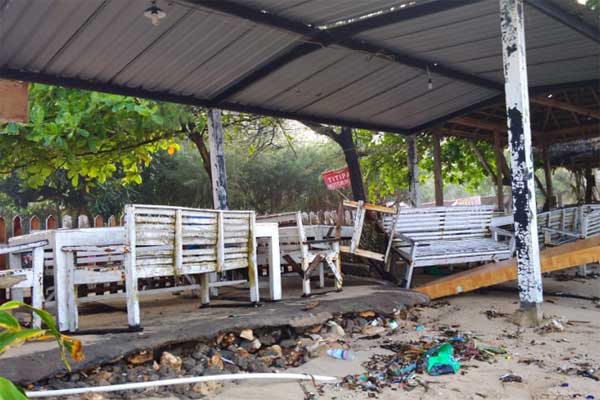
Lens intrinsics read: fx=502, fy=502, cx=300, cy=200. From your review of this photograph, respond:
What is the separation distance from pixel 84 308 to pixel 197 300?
1.19 meters

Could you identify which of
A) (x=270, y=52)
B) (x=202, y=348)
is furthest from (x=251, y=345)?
(x=270, y=52)

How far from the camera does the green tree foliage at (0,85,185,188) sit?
644cm

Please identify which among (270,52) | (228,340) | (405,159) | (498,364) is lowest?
(498,364)

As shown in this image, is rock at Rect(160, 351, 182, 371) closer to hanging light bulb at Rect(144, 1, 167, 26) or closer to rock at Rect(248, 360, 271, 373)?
rock at Rect(248, 360, 271, 373)

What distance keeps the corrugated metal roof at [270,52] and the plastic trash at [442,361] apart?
310 centimetres

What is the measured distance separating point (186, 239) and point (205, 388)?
4.36 ft

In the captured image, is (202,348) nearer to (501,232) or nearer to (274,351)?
(274,351)

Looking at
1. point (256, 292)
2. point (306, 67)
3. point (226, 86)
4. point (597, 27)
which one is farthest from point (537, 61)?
point (256, 292)

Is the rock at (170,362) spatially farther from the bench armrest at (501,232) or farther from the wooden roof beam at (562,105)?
the wooden roof beam at (562,105)

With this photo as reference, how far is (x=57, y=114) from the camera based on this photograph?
6.57 m

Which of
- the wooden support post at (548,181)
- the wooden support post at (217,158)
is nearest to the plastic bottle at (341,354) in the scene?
the wooden support post at (217,158)

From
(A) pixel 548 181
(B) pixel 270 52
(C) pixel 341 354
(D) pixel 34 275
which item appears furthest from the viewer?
(A) pixel 548 181

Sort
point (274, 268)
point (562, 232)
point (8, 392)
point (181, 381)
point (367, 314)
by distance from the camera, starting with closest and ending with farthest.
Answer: point (8, 392) → point (181, 381) → point (367, 314) → point (274, 268) → point (562, 232)

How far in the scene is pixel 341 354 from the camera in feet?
12.4
